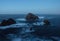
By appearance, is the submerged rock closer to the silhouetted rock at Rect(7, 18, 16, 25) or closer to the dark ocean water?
the dark ocean water

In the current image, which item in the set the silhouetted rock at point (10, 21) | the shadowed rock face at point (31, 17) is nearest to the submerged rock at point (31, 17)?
the shadowed rock face at point (31, 17)

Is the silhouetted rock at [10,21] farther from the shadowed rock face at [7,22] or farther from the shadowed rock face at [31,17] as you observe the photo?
the shadowed rock face at [31,17]

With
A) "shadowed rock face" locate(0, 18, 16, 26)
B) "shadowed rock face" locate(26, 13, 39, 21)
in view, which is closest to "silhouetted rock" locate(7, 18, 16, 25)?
"shadowed rock face" locate(0, 18, 16, 26)

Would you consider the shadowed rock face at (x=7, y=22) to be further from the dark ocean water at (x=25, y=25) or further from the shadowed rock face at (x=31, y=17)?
the shadowed rock face at (x=31, y=17)

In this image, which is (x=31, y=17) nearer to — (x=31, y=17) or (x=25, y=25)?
(x=31, y=17)

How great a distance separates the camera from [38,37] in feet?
3.92

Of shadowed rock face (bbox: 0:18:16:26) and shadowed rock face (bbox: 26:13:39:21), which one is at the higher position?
shadowed rock face (bbox: 26:13:39:21)

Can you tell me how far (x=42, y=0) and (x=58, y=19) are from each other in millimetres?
296

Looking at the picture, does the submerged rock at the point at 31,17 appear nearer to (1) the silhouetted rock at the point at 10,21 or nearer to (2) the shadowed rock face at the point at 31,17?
(2) the shadowed rock face at the point at 31,17

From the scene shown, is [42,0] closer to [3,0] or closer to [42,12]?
[42,12]

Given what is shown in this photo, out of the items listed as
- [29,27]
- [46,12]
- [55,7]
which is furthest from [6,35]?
[55,7]

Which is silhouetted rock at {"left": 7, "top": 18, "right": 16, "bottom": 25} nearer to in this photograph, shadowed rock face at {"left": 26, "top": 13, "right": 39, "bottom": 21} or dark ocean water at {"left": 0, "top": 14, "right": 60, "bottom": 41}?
dark ocean water at {"left": 0, "top": 14, "right": 60, "bottom": 41}

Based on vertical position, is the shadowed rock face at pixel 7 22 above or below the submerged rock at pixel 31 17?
below

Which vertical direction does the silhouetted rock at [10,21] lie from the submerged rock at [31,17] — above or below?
below
